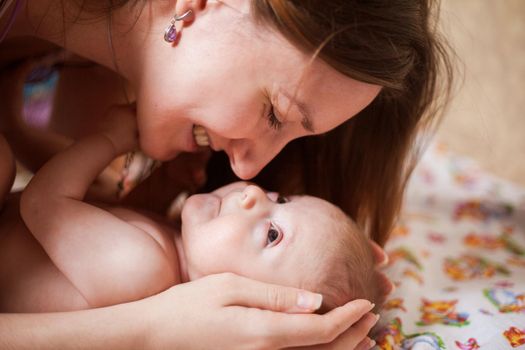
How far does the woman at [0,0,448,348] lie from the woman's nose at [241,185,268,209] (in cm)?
8

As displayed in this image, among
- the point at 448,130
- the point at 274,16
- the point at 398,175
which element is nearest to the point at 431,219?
the point at 398,175

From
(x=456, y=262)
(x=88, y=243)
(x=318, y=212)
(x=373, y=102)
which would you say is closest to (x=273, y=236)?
(x=318, y=212)

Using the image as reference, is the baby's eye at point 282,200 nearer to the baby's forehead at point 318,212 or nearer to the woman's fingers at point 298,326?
the baby's forehead at point 318,212

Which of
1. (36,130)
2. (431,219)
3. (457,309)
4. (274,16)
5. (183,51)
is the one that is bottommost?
(431,219)

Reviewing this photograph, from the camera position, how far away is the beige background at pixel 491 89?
2.44 m

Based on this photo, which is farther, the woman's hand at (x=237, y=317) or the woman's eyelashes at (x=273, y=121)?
the woman's eyelashes at (x=273, y=121)

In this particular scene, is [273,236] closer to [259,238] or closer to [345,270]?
[259,238]

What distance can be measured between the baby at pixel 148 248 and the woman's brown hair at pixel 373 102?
1.01 ft

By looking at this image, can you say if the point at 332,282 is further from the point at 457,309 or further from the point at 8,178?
the point at 8,178

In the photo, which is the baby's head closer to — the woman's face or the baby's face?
the baby's face

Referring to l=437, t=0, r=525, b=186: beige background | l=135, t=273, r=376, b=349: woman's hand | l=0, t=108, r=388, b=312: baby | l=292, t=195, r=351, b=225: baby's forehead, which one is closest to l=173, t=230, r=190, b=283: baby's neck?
l=0, t=108, r=388, b=312: baby

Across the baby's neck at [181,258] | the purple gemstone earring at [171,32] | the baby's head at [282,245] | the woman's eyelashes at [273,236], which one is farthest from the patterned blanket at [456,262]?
the purple gemstone earring at [171,32]

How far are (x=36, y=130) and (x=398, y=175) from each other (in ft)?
3.03

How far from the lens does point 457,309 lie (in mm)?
1371
